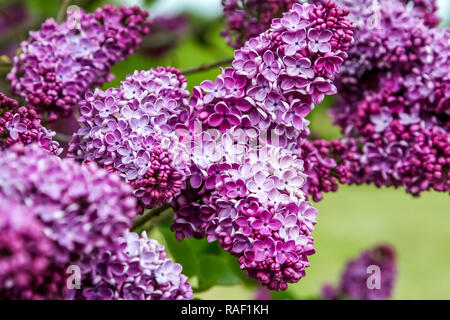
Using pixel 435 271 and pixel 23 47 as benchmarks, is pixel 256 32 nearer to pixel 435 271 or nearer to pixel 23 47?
pixel 23 47

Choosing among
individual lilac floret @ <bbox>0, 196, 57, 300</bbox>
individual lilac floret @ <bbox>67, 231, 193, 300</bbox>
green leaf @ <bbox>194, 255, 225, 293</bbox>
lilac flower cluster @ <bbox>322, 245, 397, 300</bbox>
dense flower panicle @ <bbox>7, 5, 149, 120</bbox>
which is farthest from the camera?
lilac flower cluster @ <bbox>322, 245, 397, 300</bbox>

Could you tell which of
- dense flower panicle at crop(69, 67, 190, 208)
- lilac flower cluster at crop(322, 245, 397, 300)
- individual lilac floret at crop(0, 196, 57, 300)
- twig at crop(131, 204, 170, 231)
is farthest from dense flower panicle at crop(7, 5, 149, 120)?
lilac flower cluster at crop(322, 245, 397, 300)

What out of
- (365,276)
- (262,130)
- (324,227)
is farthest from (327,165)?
(324,227)

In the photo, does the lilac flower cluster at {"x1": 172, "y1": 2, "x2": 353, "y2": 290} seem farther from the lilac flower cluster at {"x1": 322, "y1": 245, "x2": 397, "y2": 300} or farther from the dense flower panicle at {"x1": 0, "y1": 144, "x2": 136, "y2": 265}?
the lilac flower cluster at {"x1": 322, "y1": 245, "x2": 397, "y2": 300}

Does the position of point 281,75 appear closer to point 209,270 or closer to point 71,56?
point 71,56

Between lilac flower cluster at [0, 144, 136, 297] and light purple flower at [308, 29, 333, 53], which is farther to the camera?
light purple flower at [308, 29, 333, 53]

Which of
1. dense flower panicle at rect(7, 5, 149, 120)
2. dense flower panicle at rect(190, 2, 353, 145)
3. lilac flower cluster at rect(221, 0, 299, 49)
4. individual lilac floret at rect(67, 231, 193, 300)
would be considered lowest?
individual lilac floret at rect(67, 231, 193, 300)

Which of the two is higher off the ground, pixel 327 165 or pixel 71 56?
pixel 71 56
